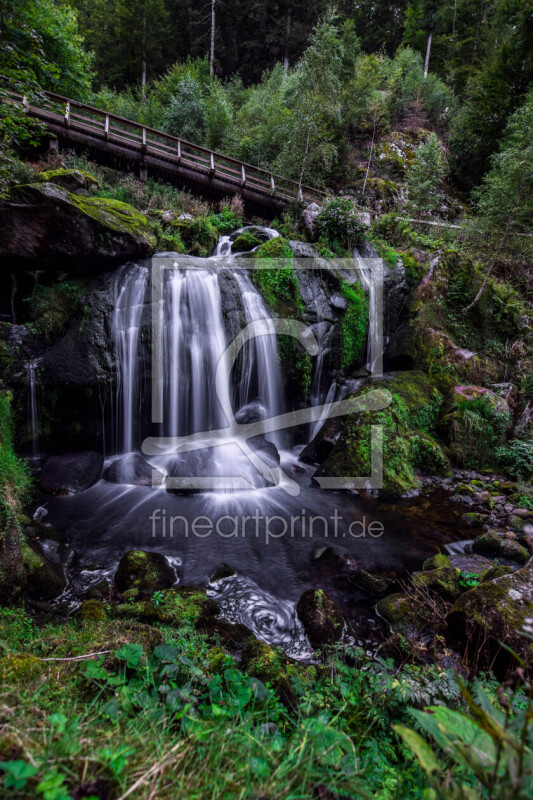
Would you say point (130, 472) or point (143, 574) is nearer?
point (143, 574)

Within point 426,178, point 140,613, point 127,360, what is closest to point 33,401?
point 127,360

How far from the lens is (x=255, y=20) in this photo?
80.1 feet

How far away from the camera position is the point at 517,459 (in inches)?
286

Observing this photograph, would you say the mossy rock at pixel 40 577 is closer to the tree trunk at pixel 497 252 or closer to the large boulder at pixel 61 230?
the large boulder at pixel 61 230

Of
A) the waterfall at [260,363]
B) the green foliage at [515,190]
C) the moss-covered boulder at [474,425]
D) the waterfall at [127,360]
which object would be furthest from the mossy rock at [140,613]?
the green foliage at [515,190]

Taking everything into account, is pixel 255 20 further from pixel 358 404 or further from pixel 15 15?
pixel 358 404

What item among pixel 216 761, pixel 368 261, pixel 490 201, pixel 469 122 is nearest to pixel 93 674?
pixel 216 761

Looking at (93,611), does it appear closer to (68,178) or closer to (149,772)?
(149,772)

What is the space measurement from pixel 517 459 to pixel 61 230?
10.2 metres

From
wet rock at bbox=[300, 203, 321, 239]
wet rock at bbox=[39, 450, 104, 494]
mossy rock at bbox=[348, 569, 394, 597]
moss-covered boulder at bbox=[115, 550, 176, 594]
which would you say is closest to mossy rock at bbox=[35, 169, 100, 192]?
wet rock at bbox=[300, 203, 321, 239]

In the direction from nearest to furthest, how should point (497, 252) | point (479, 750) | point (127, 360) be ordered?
point (479, 750) < point (127, 360) < point (497, 252)

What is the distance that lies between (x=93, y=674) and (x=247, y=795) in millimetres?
960

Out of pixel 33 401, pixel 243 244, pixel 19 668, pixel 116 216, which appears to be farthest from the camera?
pixel 243 244

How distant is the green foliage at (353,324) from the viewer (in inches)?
360
